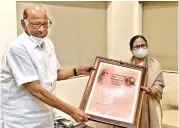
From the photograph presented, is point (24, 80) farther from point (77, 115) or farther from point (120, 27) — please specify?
point (120, 27)

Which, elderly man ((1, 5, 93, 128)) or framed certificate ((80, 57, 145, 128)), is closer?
elderly man ((1, 5, 93, 128))

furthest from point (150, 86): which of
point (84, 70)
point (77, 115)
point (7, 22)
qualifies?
point (7, 22)

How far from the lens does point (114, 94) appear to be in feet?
7.39

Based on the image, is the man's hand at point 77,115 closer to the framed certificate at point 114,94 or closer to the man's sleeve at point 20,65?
the framed certificate at point 114,94

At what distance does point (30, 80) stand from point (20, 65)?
0.36 ft

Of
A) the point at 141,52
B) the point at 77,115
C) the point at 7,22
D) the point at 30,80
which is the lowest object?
the point at 77,115

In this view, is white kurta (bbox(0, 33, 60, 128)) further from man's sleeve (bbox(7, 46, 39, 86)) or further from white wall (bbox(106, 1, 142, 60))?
white wall (bbox(106, 1, 142, 60))

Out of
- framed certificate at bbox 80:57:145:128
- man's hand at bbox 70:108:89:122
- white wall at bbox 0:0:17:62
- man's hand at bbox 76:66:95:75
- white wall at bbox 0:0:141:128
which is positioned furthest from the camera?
white wall at bbox 0:0:141:128

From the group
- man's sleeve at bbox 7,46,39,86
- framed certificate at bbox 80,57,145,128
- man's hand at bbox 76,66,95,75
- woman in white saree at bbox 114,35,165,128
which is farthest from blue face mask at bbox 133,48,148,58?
man's sleeve at bbox 7,46,39,86

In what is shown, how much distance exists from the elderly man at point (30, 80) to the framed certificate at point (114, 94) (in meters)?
0.23

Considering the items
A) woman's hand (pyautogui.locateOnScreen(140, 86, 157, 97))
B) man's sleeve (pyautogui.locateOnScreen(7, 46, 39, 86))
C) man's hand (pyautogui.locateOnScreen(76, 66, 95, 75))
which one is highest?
man's sleeve (pyautogui.locateOnScreen(7, 46, 39, 86))

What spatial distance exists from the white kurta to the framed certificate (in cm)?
37

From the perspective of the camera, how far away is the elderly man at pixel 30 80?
5.64 ft

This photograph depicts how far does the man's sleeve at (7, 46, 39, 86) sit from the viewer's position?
1.71 m
